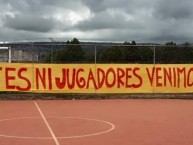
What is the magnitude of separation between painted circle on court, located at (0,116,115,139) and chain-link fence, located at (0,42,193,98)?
846 centimetres

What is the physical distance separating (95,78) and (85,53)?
277 cm

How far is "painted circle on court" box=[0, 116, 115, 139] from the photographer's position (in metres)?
11.4

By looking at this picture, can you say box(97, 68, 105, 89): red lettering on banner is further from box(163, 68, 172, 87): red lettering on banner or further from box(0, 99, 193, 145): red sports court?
box(163, 68, 172, 87): red lettering on banner

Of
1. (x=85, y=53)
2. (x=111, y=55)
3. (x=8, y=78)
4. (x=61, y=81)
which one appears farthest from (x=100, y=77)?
(x=111, y=55)

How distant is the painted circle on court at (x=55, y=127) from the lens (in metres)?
11.4

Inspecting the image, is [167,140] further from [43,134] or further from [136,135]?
[43,134]

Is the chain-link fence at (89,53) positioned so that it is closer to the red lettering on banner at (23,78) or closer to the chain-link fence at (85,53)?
the chain-link fence at (85,53)

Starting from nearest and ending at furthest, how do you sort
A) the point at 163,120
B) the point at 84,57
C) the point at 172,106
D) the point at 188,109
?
1. the point at 163,120
2. the point at 188,109
3. the point at 172,106
4. the point at 84,57

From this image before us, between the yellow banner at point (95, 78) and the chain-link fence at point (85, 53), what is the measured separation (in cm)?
81

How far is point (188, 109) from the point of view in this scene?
18.4 m

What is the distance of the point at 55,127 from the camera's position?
1283cm

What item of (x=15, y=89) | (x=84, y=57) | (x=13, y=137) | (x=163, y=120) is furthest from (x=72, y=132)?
(x=84, y=57)

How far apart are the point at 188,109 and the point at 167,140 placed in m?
7.75

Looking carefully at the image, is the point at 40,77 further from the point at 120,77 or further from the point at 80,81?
the point at 120,77
